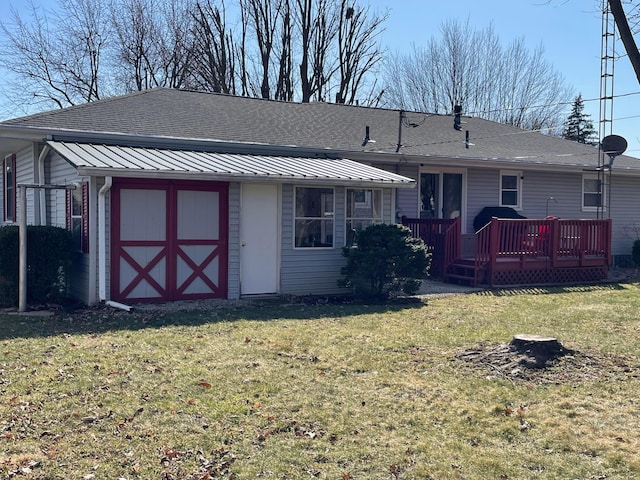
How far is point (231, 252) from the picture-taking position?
11273 millimetres

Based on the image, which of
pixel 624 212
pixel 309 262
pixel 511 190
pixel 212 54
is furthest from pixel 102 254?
pixel 212 54

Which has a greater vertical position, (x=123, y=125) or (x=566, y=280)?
(x=123, y=125)

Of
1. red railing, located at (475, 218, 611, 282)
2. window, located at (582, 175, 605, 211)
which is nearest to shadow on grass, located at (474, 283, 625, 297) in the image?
red railing, located at (475, 218, 611, 282)

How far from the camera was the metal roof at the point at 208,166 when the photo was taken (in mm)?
9617

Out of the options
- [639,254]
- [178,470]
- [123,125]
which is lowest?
[178,470]

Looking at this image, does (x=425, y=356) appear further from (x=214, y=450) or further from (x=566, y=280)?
(x=566, y=280)

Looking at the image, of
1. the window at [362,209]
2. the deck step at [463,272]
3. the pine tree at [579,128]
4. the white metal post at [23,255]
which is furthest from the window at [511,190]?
the pine tree at [579,128]

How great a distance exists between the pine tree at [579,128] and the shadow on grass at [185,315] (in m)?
35.2

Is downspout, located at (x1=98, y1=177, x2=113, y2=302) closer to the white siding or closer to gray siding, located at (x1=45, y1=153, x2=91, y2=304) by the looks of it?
gray siding, located at (x1=45, y1=153, x2=91, y2=304)

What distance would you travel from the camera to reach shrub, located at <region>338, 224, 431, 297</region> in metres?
11.4

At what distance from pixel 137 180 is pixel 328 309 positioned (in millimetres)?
3914

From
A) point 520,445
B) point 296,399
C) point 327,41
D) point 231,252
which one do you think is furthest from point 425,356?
point 327,41

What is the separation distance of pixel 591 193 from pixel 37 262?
15355mm

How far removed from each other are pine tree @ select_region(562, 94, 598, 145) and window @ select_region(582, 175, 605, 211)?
1000 inches
